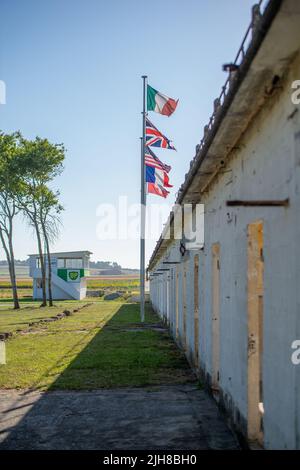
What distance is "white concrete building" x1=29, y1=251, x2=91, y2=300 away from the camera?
50.8 metres

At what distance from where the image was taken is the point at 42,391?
8.77 meters

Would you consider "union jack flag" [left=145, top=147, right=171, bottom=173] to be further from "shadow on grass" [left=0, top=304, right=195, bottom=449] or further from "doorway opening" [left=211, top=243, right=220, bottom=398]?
"doorway opening" [left=211, top=243, right=220, bottom=398]

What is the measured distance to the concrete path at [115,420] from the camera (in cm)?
588

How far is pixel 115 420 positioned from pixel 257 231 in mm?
3217

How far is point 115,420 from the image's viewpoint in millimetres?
6844

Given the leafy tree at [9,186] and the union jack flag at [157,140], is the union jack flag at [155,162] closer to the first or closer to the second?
the union jack flag at [157,140]

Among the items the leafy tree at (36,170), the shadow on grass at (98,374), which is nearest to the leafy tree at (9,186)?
the leafy tree at (36,170)

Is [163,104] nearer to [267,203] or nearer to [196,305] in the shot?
[196,305]

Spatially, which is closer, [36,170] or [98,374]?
[98,374]

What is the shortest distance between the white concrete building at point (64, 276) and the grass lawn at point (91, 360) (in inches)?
1262

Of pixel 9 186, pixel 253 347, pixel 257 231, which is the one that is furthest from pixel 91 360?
pixel 9 186

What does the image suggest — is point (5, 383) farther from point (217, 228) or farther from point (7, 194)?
point (7, 194)
